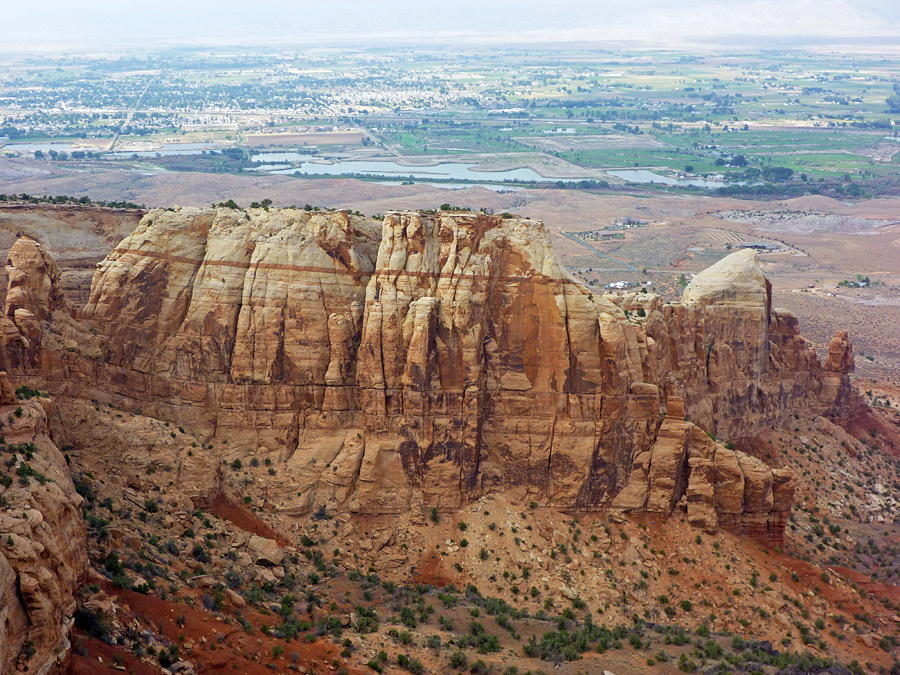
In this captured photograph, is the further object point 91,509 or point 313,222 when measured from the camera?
point 313,222

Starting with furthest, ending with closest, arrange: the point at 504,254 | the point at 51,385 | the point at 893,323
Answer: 1. the point at 893,323
2. the point at 504,254
3. the point at 51,385

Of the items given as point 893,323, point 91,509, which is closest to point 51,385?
point 91,509

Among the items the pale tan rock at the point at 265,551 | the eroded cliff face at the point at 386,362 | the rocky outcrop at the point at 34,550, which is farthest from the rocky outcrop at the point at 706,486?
the rocky outcrop at the point at 34,550

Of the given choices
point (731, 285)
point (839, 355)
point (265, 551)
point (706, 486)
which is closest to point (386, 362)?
point (265, 551)

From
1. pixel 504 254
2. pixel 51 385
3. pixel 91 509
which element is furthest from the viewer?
pixel 504 254

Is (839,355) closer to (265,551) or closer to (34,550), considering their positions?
(265,551)

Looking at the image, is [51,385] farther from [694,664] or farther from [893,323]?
[893,323]
